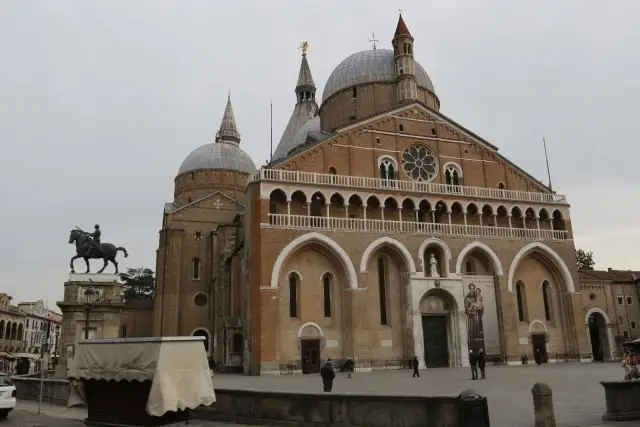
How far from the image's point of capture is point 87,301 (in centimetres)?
2709

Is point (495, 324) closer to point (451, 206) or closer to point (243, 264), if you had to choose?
point (451, 206)

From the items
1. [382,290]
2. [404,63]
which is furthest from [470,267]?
[404,63]

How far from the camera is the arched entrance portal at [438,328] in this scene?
103ft

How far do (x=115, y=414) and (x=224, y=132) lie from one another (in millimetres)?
55882

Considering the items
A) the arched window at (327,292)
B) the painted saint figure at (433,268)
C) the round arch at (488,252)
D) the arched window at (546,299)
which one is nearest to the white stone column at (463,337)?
the painted saint figure at (433,268)

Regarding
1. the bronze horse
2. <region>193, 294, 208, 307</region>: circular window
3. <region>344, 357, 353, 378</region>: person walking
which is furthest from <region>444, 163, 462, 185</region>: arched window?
<region>193, 294, 208, 307</region>: circular window

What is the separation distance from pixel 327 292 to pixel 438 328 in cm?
714

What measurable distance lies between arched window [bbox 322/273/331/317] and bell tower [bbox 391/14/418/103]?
15.1m

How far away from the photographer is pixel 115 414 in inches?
475

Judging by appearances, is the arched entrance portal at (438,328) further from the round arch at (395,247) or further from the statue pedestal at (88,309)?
the statue pedestal at (88,309)

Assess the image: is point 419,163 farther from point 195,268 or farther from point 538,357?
point 195,268

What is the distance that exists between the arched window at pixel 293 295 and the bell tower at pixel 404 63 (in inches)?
641

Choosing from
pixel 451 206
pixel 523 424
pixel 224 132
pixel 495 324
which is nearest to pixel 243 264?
pixel 451 206

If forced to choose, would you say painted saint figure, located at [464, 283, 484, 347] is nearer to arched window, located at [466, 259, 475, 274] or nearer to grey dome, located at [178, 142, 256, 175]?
arched window, located at [466, 259, 475, 274]
